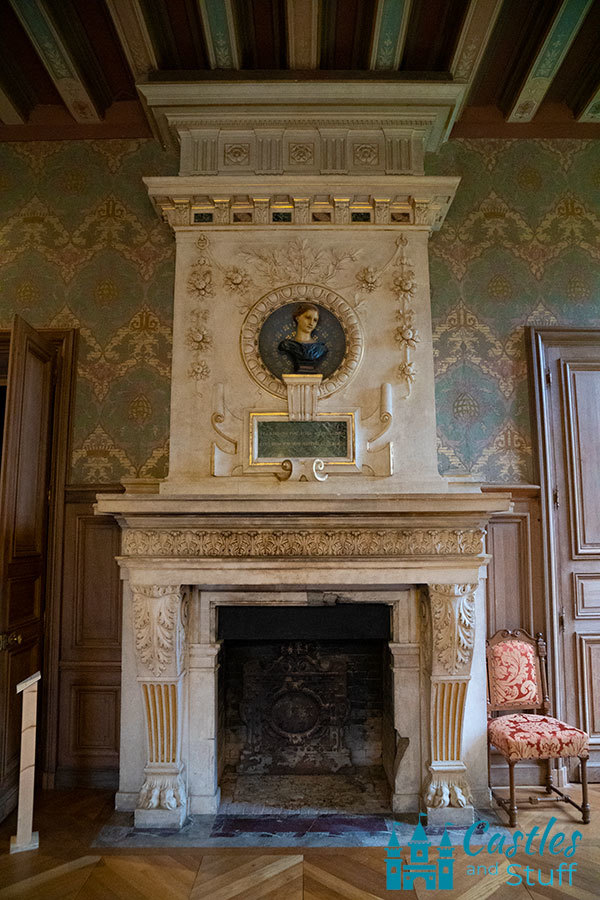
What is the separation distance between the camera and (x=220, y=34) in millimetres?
3580

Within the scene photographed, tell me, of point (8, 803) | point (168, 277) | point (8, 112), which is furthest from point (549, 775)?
point (8, 112)

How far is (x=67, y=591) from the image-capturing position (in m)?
3.92

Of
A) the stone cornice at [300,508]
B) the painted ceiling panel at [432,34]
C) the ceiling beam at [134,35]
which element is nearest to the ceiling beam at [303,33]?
the painted ceiling panel at [432,34]

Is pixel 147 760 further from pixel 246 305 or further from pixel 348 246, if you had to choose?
pixel 348 246

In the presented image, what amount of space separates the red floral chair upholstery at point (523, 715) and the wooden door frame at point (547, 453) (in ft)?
0.40

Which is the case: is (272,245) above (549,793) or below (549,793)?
above

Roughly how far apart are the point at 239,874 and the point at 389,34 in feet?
14.6

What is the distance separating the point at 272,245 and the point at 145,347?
1.04 meters

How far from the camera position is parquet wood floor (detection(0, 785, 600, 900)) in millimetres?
2686

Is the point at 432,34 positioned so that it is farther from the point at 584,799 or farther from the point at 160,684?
the point at 584,799

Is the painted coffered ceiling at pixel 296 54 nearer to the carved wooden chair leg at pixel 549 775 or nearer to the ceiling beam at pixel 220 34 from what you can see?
the ceiling beam at pixel 220 34

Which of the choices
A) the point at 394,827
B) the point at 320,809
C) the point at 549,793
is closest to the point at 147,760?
the point at 320,809

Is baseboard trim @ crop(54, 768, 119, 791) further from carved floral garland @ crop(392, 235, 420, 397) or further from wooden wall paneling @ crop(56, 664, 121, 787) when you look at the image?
carved floral garland @ crop(392, 235, 420, 397)

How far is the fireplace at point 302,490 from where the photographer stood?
11.0 feet
